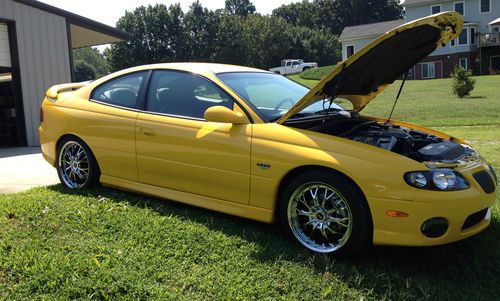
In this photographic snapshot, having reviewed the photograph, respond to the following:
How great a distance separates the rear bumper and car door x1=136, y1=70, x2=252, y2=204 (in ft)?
3.75

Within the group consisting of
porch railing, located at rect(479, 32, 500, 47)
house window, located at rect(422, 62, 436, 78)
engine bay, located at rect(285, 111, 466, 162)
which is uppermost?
porch railing, located at rect(479, 32, 500, 47)

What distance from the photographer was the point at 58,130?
541cm

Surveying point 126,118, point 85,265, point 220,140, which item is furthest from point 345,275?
point 126,118

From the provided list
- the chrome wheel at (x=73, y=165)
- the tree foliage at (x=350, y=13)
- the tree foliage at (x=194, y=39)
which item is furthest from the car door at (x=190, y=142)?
the tree foliage at (x=350, y=13)

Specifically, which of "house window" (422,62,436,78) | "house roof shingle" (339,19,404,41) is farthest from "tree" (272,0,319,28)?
"house window" (422,62,436,78)

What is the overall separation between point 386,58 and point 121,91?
2.74 meters

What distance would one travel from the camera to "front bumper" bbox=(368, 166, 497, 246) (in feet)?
10.8

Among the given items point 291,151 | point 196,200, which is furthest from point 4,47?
point 291,151

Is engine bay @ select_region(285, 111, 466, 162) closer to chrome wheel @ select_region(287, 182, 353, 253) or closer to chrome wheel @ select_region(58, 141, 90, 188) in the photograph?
chrome wheel @ select_region(287, 182, 353, 253)

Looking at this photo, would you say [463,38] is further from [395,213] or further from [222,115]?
[395,213]

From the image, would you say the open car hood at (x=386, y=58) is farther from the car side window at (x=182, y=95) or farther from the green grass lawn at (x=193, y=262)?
the green grass lawn at (x=193, y=262)

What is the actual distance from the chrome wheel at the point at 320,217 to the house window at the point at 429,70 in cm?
4409

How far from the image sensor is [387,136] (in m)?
4.05

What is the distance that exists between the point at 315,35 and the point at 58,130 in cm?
6587
